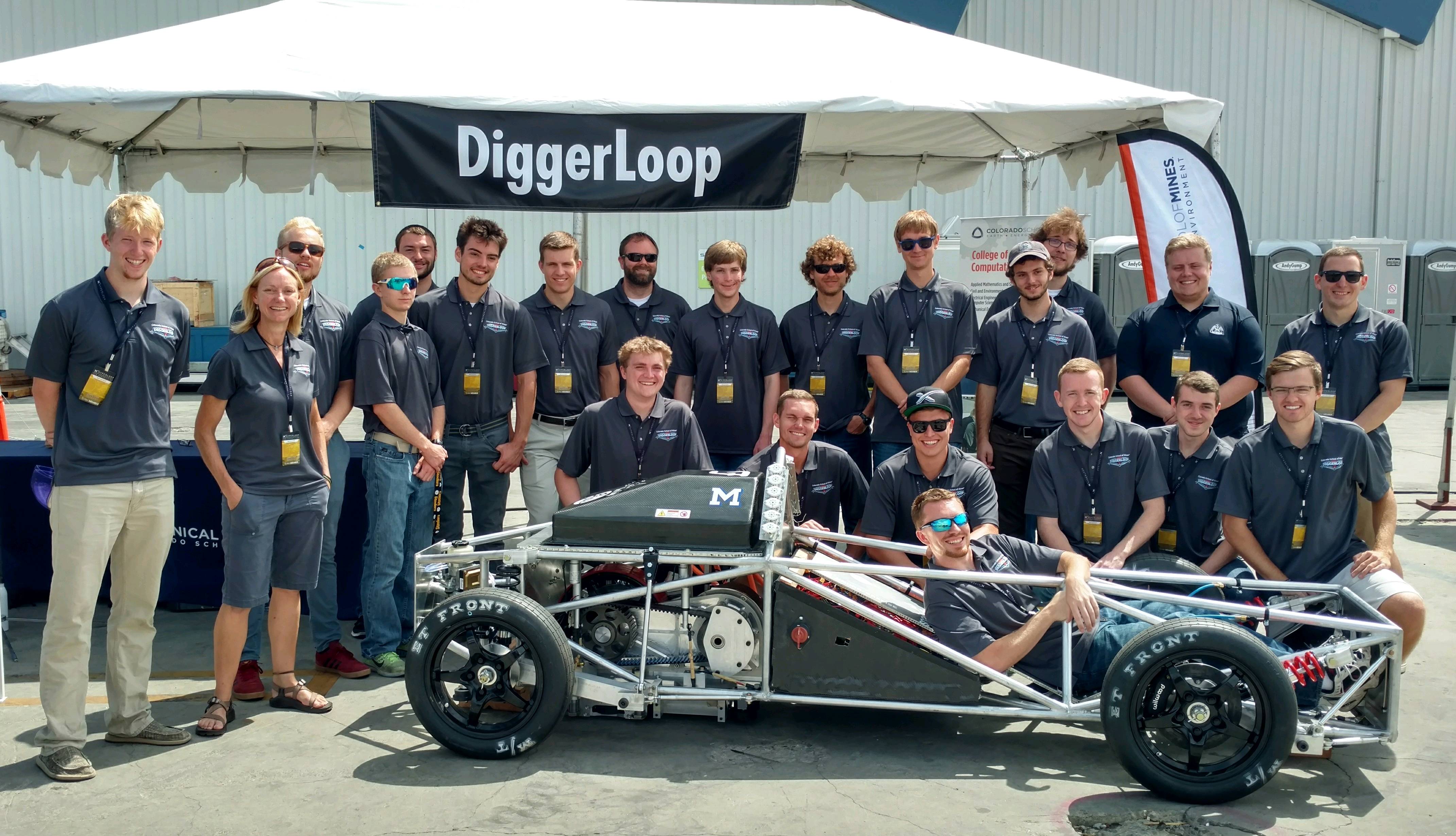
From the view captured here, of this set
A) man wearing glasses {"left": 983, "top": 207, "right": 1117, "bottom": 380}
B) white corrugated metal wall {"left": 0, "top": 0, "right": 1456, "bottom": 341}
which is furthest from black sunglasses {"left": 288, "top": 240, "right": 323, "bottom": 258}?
white corrugated metal wall {"left": 0, "top": 0, "right": 1456, "bottom": 341}

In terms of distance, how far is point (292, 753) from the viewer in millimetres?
4156

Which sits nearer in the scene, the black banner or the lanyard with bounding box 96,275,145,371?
the lanyard with bounding box 96,275,145,371

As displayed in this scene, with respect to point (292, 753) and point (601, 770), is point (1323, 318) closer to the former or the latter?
point (601, 770)

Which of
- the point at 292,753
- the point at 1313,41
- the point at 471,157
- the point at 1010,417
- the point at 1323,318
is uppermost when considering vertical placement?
the point at 1313,41

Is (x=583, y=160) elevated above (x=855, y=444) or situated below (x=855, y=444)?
above

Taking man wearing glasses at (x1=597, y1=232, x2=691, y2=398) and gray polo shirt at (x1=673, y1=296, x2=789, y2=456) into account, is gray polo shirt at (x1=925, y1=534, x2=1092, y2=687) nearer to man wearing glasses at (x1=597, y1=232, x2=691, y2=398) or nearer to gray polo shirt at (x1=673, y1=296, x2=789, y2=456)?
gray polo shirt at (x1=673, y1=296, x2=789, y2=456)

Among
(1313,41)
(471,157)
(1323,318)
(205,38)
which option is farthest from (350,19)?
(1313,41)

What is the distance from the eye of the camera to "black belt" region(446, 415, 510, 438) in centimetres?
539

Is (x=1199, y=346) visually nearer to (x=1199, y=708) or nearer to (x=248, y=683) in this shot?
(x=1199, y=708)

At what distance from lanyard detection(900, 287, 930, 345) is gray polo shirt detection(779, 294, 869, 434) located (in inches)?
9.0

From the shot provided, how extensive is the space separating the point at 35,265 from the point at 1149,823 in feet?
62.5

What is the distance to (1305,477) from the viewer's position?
14.7ft

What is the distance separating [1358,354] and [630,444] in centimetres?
342

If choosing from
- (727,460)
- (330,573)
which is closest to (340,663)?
(330,573)
